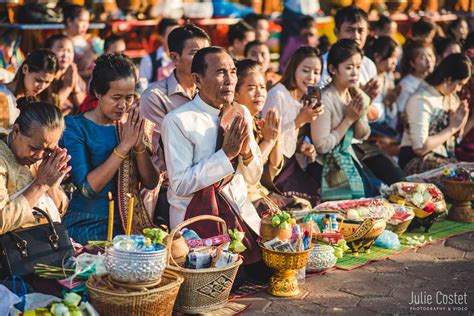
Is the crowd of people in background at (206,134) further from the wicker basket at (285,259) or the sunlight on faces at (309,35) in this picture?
the sunlight on faces at (309,35)

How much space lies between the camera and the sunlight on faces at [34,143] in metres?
4.14

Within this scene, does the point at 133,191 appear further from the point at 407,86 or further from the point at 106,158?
the point at 407,86

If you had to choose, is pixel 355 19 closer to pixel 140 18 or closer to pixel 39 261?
pixel 140 18

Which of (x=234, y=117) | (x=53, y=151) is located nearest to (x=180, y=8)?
(x=234, y=117)

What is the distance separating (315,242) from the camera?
514 cm

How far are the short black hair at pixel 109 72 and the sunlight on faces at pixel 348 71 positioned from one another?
226 cm

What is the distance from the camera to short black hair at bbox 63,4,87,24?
8.19 metres

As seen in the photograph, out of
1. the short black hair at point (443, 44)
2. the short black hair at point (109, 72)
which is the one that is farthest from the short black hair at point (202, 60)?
the short black hair at point (443, 44)

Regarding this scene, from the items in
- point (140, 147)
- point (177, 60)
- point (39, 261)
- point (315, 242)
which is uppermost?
point (177, 60)

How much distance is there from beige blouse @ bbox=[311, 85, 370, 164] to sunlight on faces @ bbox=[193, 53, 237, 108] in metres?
1.70

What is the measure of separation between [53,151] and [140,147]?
637 mm

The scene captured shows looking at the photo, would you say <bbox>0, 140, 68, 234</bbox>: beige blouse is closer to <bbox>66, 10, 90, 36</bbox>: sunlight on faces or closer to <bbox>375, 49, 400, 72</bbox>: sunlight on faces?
<bbox>66, 10, 90, 36</bbox>: sunlight on faces

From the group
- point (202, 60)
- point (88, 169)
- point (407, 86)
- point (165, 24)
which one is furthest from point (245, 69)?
point (407, 86)

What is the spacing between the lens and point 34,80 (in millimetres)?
5770
